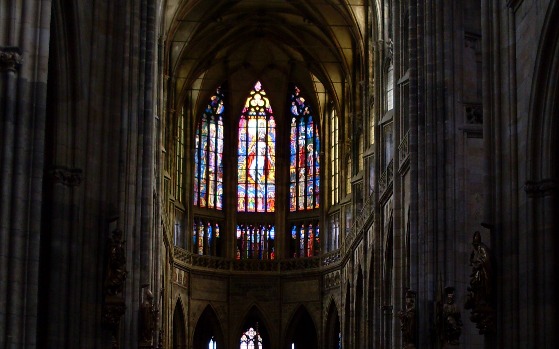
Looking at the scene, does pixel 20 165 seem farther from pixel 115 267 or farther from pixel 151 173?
pixel 151 173

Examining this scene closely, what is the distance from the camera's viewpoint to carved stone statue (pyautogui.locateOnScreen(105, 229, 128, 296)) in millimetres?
28516

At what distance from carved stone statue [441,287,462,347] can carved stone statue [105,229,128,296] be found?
30.7ft

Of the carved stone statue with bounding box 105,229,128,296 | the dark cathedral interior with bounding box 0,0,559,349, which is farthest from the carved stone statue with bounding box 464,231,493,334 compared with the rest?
the carved stone statue with bounding box 105,229,128,296

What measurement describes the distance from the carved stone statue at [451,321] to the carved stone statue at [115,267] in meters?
9.35

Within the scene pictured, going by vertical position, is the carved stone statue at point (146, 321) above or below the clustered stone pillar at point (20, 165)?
below

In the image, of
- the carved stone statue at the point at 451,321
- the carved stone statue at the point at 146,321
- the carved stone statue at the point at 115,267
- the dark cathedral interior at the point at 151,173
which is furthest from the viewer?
the carved stone statue at the point at 146,321

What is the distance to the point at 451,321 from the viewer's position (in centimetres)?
3331

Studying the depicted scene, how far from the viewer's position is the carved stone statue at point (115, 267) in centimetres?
2852

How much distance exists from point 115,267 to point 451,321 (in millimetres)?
9620

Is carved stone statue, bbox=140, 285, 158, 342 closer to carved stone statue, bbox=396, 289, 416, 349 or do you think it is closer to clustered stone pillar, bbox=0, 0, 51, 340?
carved stone statue, bbox=396, 289, 416, 349

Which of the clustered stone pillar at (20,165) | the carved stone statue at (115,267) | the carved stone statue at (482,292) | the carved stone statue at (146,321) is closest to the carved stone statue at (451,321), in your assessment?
the carved stone statue at (482,292)

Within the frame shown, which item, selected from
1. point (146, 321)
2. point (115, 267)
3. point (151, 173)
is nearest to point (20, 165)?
point (115, 267)

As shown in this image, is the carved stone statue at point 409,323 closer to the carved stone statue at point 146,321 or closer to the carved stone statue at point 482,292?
the carved stone statue at point 146,321

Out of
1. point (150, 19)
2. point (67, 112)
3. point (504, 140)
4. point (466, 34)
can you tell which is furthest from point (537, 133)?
point (150, 19)
